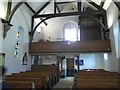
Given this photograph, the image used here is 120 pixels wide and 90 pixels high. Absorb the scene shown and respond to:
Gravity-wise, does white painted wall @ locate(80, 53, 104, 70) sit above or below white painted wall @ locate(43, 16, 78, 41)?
below

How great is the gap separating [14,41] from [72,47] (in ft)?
10.5

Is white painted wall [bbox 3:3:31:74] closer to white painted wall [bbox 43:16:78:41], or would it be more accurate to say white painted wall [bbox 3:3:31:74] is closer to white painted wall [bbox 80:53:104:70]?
white painted wall [bbox 43:16:78:41]

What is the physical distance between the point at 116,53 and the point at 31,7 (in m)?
5.43

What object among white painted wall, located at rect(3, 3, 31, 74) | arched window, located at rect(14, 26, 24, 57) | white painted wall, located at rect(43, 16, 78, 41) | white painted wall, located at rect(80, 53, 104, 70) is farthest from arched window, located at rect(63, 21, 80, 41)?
arched window, located at rect(14, 26, 24, 57)

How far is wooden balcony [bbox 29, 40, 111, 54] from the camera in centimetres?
866

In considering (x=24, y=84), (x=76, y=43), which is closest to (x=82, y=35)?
(x=76, y=43)

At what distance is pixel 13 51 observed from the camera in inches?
287

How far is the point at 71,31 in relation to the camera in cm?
1288

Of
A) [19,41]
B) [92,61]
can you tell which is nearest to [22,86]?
[19,41]

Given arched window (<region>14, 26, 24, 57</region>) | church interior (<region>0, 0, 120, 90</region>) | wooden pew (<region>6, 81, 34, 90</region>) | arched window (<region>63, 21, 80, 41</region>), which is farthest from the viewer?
arched window (<region>63, 21, 80, 41</region>)

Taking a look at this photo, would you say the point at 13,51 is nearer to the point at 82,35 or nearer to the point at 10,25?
→ the point at 10,25

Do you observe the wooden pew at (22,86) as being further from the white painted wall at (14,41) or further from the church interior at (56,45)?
the white painted wall at (14,41)

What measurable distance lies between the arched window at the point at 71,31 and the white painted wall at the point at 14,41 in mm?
4082

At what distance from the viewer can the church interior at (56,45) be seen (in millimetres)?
5233
